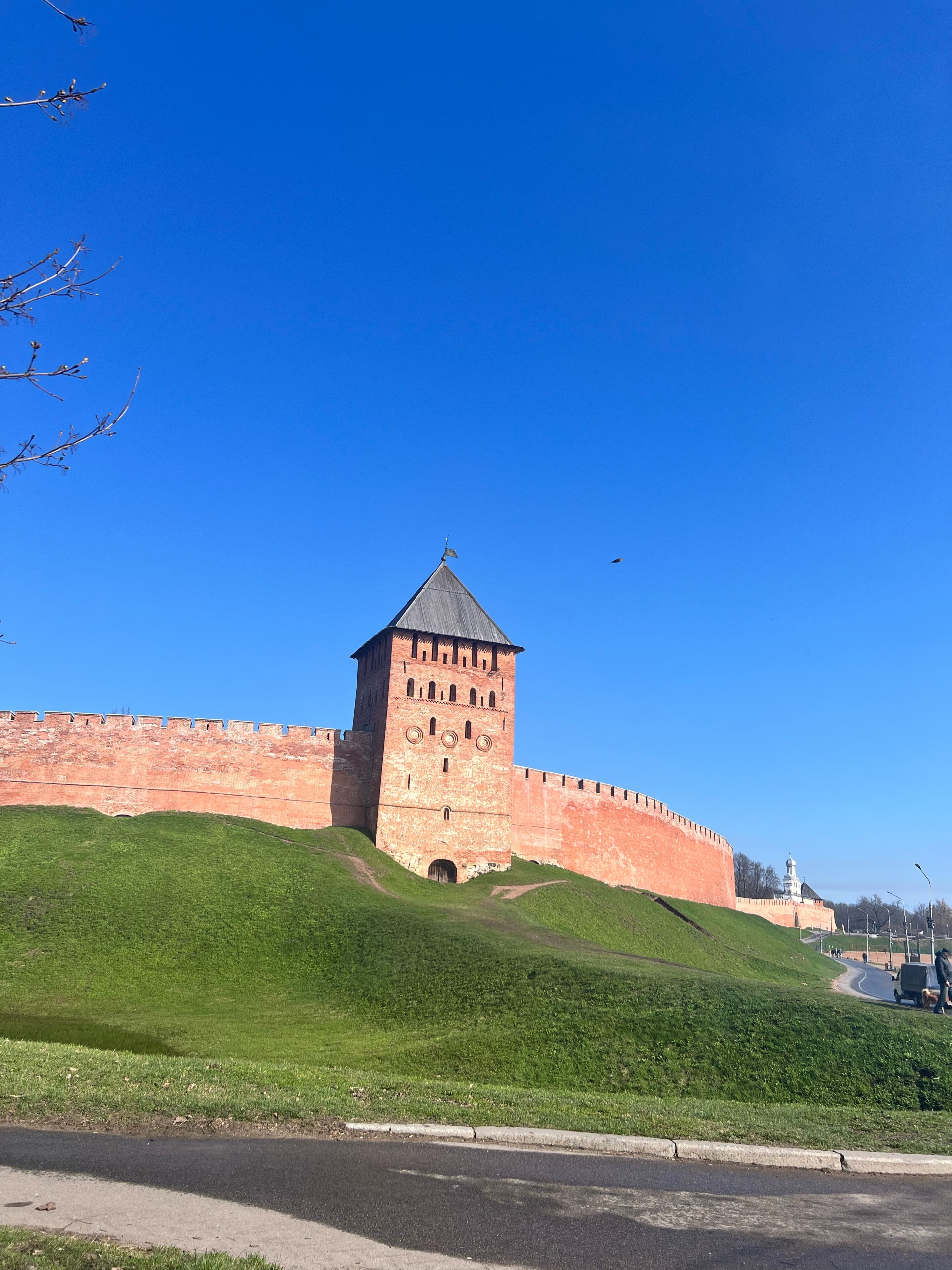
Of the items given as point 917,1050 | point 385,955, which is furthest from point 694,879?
point 917,1050

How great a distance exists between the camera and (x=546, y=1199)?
6094 mm

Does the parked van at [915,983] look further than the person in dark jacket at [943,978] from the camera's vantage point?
Yes

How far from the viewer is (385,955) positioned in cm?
2098

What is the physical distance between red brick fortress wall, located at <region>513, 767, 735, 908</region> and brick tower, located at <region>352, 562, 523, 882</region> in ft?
8.11

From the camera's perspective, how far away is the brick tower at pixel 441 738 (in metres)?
33.5

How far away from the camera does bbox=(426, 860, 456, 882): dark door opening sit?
33.6m

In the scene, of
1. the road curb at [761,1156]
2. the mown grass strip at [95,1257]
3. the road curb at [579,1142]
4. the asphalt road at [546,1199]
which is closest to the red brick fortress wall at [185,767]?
the asphalt road at [546,1199]

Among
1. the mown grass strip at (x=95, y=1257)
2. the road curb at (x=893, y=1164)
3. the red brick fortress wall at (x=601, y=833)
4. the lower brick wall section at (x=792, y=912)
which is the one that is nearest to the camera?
the mown grass strip at (x=95, y=1257)

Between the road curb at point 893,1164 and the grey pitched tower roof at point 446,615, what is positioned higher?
the grey pitched tower roof at point 446,615

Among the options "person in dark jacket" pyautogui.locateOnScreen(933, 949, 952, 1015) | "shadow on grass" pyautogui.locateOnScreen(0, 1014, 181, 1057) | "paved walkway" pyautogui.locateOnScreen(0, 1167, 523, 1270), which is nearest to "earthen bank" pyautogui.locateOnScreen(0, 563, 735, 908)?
"shadow on grass" pyautogui.locateOnScreen(0, 1014, 181, 1057)

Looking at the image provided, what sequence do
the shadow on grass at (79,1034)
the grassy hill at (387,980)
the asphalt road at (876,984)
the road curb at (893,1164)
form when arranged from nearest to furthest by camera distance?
the road curb at (893,1164), the grassy hill at (387,980), the shadow on grass at (79,1034), the asphalt road at (876,984)

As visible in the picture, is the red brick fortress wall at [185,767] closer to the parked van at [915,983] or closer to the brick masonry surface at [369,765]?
the brick masonry surface at [369,765]

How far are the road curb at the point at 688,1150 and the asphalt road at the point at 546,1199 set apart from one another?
19 cm

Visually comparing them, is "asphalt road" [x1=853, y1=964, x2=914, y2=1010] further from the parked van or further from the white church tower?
the white church tower
